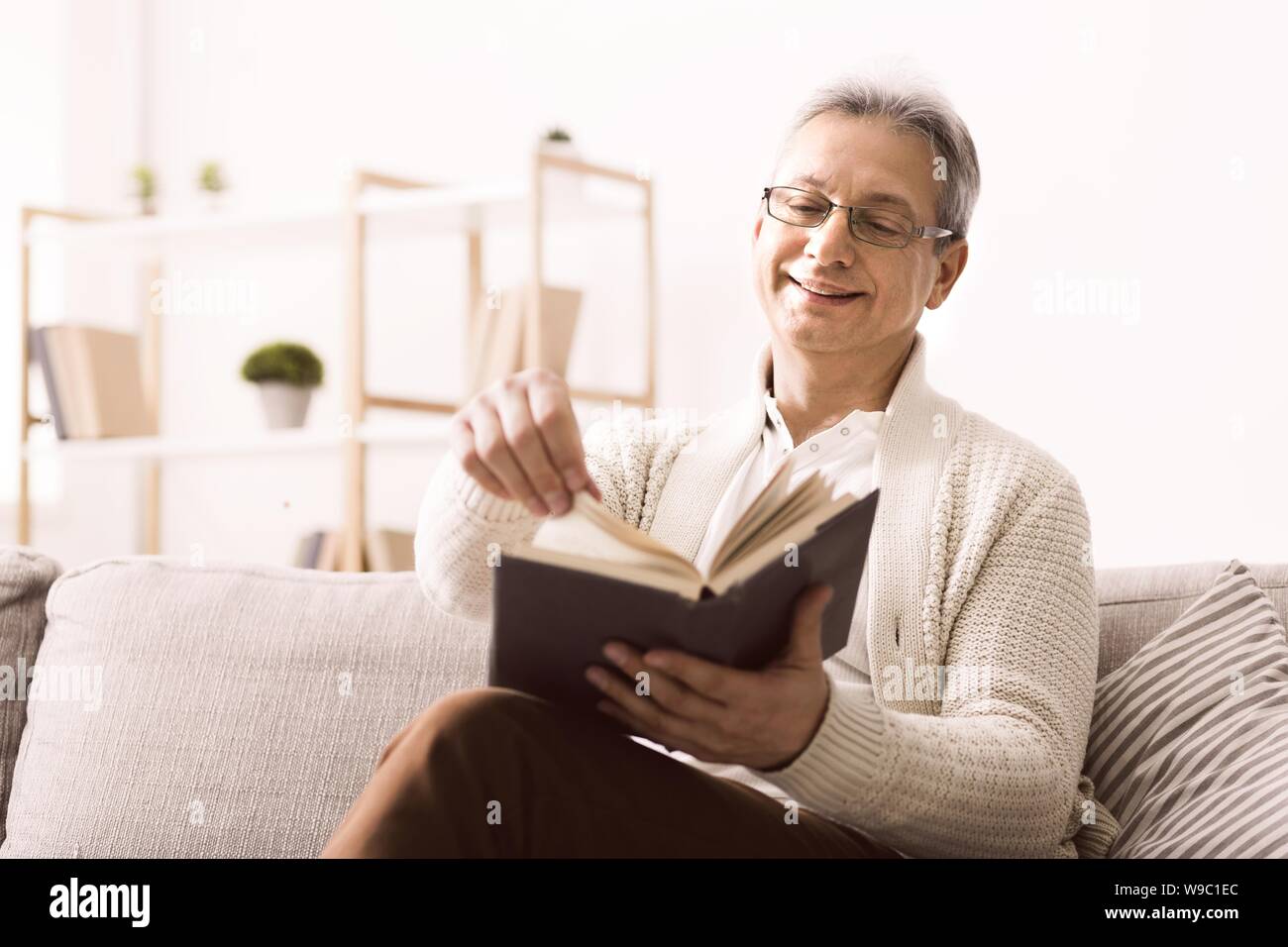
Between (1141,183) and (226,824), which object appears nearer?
(226,824)

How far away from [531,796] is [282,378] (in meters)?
2.36

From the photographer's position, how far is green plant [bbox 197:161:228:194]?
344 centimetres

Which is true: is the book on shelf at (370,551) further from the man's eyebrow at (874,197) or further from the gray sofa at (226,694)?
the man's eyebrow at (874,197)

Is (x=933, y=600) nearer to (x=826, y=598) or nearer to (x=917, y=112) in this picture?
(x=826, y=598)

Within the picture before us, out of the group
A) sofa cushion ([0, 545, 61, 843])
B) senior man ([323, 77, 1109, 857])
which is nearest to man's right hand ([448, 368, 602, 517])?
senior man ([323, 77, 1109, 857])

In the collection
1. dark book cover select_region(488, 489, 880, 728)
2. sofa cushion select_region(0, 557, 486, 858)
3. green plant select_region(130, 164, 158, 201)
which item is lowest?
sofa cushion select_region(0, 557, 486, 858)

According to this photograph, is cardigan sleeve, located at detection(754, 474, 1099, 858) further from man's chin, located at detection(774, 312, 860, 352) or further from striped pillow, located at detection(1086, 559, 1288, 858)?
man's chin, located at detection(774, 312, 860, 352)

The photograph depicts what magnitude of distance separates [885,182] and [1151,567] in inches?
20.8

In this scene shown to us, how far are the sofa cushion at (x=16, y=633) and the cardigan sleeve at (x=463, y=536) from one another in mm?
698

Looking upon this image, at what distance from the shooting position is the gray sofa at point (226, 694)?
5.26ft

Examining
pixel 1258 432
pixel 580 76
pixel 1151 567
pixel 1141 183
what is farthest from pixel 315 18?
pixel 1151 567

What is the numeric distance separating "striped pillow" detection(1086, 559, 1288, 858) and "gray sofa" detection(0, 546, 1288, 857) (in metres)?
0.09

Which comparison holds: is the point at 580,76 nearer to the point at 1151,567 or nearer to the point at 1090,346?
the point at 1090,346

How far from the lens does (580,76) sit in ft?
10.7
